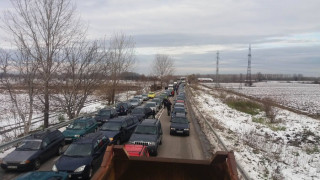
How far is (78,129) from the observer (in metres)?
16.4

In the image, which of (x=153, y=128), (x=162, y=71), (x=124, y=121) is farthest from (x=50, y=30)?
(x=162, y=71)

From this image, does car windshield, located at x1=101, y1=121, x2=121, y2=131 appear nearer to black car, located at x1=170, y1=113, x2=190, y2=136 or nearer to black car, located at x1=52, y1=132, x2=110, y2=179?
black car, located at x1=52, y1=132, x2=110, y2=179

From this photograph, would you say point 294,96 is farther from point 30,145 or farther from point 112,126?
point 30,145

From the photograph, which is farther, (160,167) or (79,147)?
(79,147)

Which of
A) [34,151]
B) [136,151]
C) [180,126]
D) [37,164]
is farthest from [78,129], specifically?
[136,151]

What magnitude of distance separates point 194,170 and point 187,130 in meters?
13.6

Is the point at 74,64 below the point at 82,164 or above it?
above

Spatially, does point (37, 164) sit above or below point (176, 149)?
A: above

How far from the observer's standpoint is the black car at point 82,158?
9664mm

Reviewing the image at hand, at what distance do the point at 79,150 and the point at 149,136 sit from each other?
4.31 m

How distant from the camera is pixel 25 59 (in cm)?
1766

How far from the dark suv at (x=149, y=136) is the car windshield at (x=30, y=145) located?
445 centimetres

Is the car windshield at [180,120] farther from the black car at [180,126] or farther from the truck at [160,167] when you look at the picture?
the truck at [160,167]

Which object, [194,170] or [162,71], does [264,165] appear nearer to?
[194,170]
